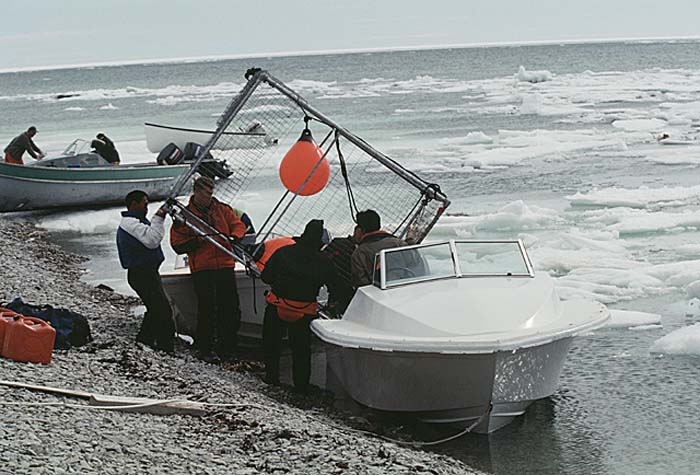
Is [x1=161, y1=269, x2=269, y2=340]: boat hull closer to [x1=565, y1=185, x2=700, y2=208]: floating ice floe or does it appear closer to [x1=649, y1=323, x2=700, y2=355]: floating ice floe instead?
[x1=649, y1=323, x2=700, y2=355]: floating ice floe

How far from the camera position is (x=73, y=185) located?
19156mm

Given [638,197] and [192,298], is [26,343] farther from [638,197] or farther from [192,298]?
[638,197]

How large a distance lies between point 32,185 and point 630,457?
14060mm

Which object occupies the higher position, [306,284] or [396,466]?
[306,284]

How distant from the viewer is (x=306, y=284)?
822 cm

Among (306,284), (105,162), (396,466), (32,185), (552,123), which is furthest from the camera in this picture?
(552,123)

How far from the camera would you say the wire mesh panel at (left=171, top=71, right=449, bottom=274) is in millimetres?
9172

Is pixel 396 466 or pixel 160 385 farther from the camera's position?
pixel 160 385

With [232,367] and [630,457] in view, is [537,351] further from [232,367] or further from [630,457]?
[232,367]

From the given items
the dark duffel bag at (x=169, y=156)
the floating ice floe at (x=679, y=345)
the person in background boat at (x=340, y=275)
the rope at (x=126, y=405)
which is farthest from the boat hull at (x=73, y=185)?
the rope at (x=126, y=405)

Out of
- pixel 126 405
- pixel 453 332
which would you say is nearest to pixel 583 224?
pixel 453 332

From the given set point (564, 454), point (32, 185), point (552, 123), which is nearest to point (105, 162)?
point (32, 185)

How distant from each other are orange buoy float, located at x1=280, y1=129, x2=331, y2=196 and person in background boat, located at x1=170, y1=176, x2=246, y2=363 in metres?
0.65

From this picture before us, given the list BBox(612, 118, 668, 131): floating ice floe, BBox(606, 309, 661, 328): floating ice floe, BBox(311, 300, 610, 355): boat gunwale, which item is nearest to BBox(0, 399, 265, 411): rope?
BBox(311, 300, 610, 355): boat gunwale
